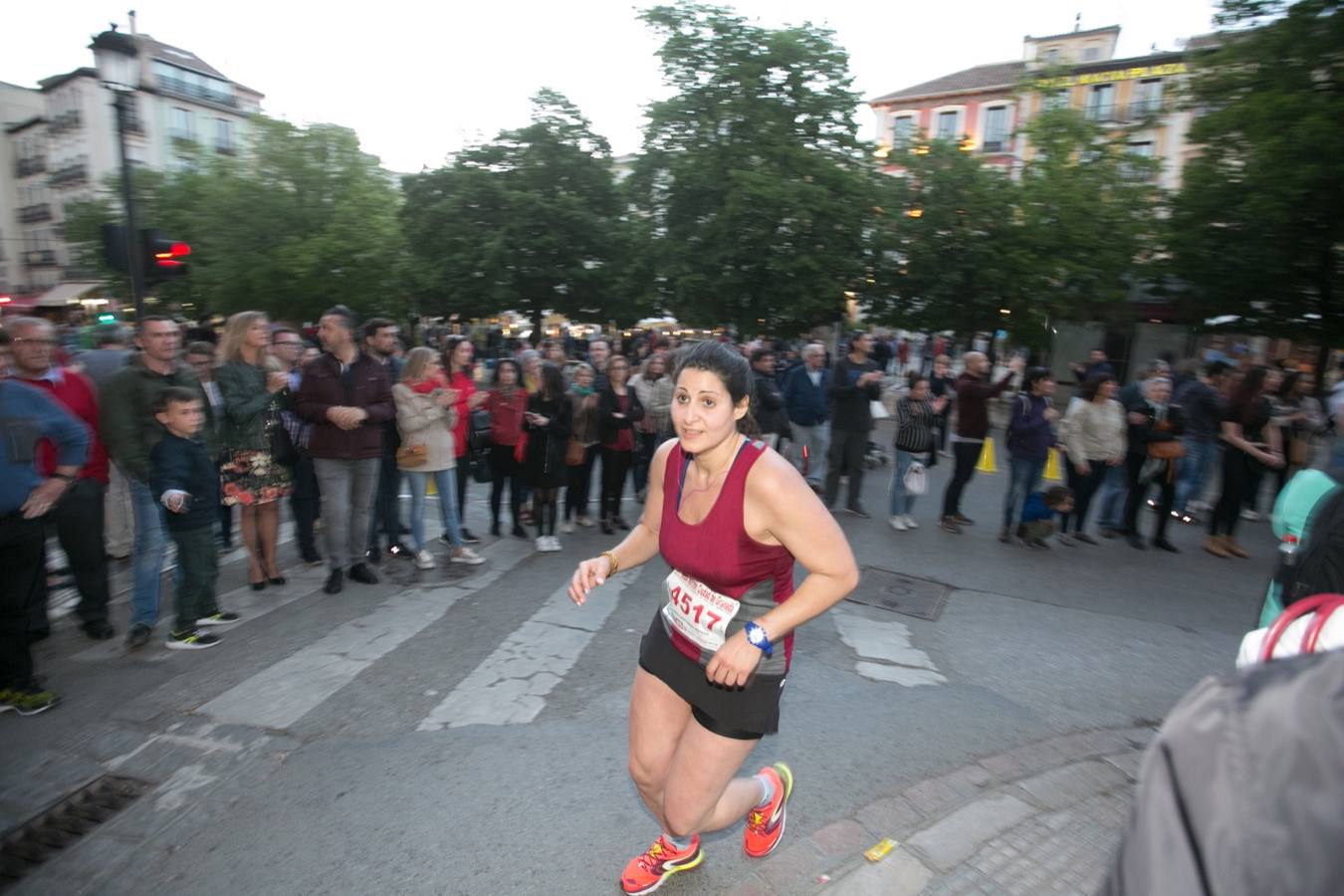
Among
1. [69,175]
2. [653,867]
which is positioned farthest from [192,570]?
[69,175]

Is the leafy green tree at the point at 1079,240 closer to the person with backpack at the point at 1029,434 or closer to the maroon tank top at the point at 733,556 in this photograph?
the person with backpack at the point at 1029,434

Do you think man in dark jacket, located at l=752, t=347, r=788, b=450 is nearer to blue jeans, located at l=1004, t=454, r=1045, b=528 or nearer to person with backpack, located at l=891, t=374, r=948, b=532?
person with backpack, located at l=891, t=374, r=948, b=532

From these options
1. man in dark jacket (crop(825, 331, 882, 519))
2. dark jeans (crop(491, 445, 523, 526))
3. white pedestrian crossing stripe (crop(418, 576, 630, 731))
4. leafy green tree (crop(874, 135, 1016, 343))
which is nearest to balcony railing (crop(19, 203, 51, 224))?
leafy green tree (crop(874, 135, 1016, 343))

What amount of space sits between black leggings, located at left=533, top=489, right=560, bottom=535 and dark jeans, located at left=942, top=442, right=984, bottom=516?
428 cm

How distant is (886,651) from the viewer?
5.07 m

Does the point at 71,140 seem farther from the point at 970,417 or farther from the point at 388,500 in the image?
the point at 970,417

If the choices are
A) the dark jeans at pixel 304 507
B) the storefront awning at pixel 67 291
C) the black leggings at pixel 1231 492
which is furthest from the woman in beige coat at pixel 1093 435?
the storefront awning at pixel 67 291

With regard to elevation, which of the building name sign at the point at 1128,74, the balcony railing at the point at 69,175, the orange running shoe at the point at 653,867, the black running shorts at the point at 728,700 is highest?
the building name sign at the point at 1128,74

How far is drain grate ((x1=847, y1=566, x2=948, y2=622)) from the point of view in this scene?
235 inches

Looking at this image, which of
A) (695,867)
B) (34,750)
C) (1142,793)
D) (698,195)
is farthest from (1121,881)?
(698,195)

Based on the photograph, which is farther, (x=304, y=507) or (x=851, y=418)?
(x=851, y=418)

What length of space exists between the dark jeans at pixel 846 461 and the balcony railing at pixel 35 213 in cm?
6203

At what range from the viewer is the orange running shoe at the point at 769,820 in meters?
2.91

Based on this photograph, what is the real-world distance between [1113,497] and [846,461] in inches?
113
